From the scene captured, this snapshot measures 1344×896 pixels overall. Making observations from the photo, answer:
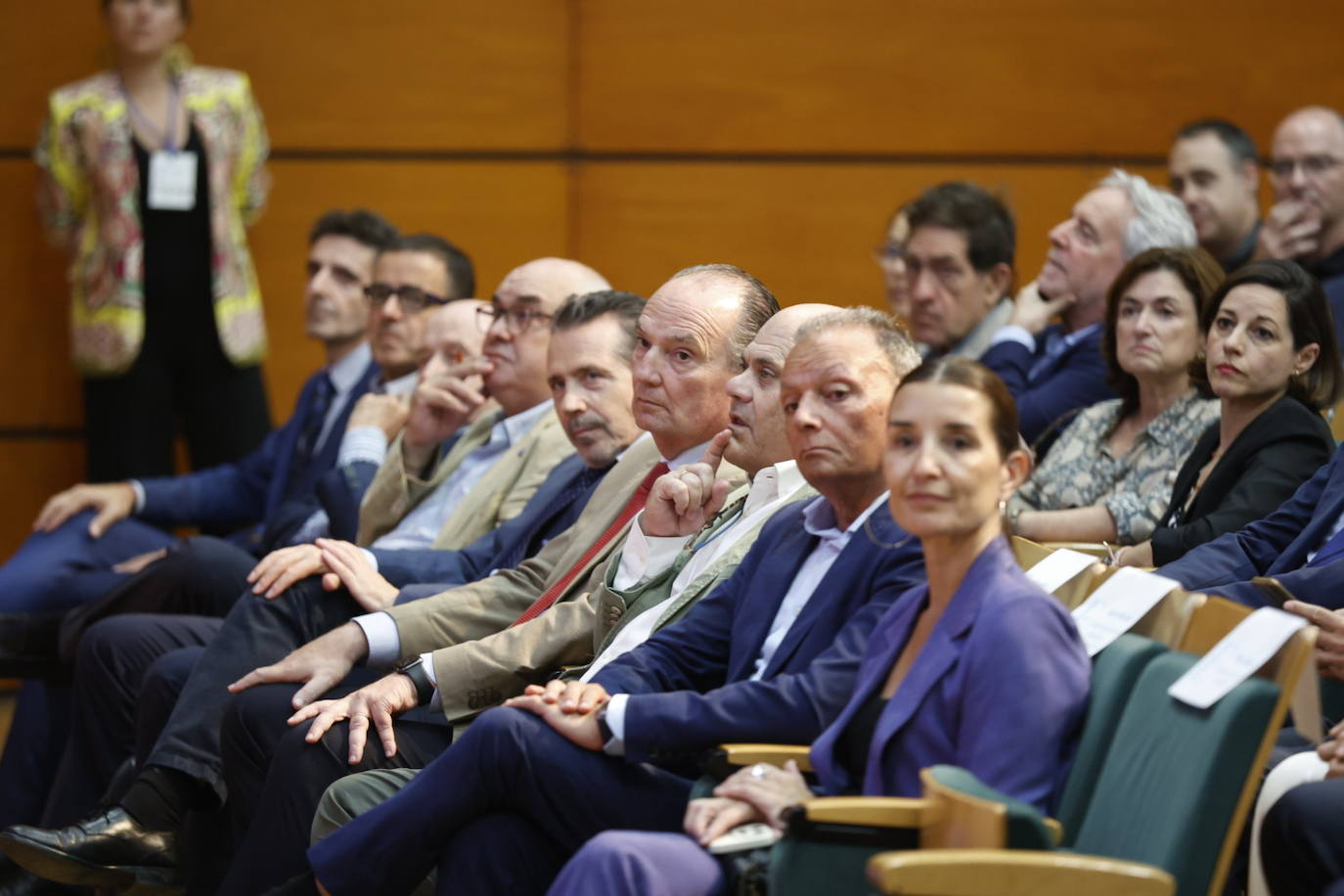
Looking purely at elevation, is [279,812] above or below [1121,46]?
below

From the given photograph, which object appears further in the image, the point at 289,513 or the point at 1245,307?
the point at 289,513

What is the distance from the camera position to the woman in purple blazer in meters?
1.99

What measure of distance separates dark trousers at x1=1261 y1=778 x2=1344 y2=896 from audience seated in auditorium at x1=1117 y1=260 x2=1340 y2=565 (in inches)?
35.7

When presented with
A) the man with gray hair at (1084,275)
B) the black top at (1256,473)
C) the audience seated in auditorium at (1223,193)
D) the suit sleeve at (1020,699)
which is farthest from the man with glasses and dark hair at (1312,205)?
the suit sleeve at (1020,699)

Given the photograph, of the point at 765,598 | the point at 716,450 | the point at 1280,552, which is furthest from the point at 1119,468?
the point at 765,598

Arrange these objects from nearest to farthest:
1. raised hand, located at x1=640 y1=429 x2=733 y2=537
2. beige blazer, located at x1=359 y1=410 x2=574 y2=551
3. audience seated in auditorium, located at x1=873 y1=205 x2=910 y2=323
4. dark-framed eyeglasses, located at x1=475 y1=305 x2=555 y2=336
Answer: raised hand, located at x1=640 y1=429 x2=733 y2=537 < beige blazer, located at x1=359 y1=410 x2=574 y2=551 < dark-framed eyeglasses, located at x1=475 y1=305 x2=555 y2=336 < audience seated in auditorium, located at x1=873 y1=205 x2=910 y2=323

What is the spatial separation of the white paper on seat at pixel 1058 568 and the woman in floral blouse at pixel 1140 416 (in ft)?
3.37

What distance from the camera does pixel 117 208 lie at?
551cm

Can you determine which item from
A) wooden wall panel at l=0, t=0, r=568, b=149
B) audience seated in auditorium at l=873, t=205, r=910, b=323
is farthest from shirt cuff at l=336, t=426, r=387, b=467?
wooden wall panel at l=0, t=0, r=568, b=149

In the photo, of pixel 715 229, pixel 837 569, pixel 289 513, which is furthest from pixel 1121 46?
pixel 837 569

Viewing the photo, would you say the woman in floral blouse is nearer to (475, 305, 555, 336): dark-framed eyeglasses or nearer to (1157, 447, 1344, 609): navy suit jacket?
(1157, 447, 1344, 609): navy suit jacket

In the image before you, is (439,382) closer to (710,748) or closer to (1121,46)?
(710,748)

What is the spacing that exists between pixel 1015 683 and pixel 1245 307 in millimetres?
1457

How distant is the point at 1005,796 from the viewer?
1.91 meters
